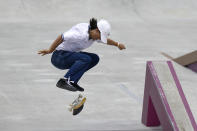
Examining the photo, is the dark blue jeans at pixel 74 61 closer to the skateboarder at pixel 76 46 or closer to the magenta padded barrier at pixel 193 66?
the skateboarder at pixel 76 46

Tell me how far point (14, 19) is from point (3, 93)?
7.82 meters

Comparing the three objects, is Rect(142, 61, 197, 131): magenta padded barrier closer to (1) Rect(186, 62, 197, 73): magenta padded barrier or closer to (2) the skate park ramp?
(2) the skate park ramp

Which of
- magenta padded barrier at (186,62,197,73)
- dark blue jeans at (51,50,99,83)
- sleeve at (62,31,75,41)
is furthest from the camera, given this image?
magenta padded barrier at (186,62,197,73)

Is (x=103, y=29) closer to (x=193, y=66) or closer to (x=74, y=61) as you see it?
(x=74, y=61)

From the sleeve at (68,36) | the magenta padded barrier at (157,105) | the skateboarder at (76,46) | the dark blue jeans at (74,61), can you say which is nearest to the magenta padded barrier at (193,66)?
the magenta padded barrier at (157,105)

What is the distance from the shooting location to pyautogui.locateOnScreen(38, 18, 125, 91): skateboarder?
7.79 meters

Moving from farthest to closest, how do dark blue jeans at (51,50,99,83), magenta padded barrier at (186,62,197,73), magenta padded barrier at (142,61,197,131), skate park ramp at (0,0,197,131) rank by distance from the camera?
magenta padded barrier at (186,62,197,73) < skate park ramp at (0,0,197,131) < magenta padded barrier at (142,61,197,131) < dark blue jeans at (51,50,99,83)

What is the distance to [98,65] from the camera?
48.5ft

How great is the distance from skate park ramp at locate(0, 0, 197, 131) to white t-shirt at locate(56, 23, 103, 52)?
2.26 metres

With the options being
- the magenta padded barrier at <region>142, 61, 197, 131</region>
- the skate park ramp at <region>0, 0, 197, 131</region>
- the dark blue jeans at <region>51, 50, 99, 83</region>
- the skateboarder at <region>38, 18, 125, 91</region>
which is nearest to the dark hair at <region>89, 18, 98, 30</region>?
the skateboarder at <region>38, 18, 125, 91</region>

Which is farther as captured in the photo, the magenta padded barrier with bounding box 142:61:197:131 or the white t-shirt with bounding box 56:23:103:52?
the magenta padded barrier with bounding box 142:61:197:131

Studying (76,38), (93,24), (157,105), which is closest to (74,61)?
(76,38)

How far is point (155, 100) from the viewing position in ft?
31.2

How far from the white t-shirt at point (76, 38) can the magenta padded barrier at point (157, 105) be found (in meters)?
1.89
